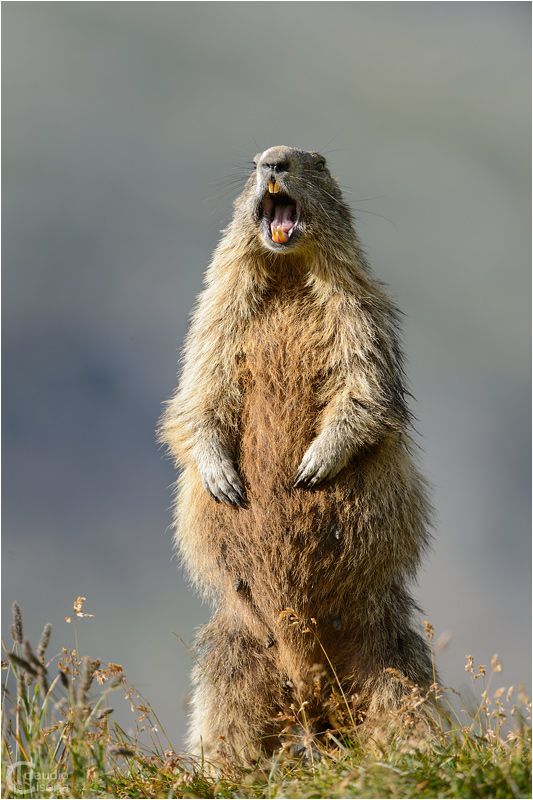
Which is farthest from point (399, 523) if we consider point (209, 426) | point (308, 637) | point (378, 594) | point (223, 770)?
point (223, 770)

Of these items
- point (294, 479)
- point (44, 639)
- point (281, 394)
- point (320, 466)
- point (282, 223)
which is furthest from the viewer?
point (282, 223)

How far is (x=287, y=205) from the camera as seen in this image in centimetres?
665

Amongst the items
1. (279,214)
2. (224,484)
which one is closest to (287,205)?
(279,214)

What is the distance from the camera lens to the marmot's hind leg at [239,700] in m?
6.04

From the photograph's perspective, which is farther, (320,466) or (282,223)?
(282,223)

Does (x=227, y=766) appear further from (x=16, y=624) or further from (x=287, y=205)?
(x=287, y=205)

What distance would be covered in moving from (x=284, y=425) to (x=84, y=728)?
9.62 feet

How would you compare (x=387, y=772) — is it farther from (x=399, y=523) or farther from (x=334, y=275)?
(x=334, y=275)

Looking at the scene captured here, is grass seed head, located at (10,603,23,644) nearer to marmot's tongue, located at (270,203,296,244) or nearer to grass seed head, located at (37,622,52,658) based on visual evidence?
grass seed head, located at (37,622,52,658)

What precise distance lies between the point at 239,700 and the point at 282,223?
12.6ft

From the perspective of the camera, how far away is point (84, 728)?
3.78 m

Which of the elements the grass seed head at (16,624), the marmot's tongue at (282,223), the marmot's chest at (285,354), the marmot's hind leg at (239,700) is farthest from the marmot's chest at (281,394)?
the grass seed head at (16,624)

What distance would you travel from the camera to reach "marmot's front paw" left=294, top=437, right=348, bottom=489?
5.93 m

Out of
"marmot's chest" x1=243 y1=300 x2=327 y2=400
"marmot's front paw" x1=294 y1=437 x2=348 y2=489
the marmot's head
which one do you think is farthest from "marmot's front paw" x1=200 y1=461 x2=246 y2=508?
the marmot's head
